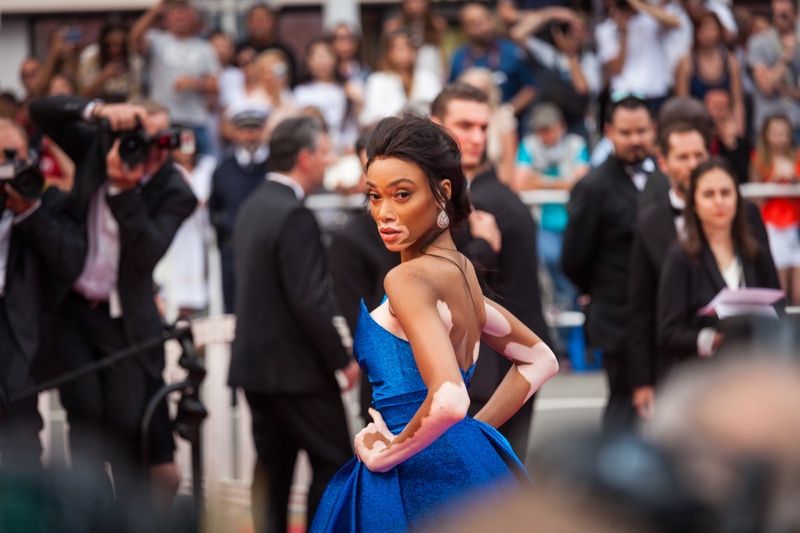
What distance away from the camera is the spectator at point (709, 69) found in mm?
10047

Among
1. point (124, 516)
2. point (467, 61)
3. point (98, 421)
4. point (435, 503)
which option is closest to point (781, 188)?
point (467, 61)

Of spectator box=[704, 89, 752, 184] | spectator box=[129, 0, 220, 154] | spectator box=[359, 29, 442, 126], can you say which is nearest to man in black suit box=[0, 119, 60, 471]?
spectator box=[704, 89, 752, 184]

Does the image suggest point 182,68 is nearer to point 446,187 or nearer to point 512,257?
point 512,257

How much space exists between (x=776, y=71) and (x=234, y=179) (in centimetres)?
475

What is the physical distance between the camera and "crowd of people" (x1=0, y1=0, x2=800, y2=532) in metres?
3.00

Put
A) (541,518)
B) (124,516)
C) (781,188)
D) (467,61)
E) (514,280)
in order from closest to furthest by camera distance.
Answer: (541,518)
(124,516)
(514,280)
(781,188)
(467,61)

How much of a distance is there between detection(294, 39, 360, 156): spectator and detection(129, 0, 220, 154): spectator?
2.59 feet

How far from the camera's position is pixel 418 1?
11.0 meters

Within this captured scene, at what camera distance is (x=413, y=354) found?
294cm

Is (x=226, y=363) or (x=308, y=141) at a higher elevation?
(x=308, y=141)

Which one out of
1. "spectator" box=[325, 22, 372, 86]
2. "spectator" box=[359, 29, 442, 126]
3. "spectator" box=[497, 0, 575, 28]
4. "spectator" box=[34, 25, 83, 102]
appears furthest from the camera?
"spectator" box=[497, 0, 575, 28]

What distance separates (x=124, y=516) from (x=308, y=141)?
418 centimetres

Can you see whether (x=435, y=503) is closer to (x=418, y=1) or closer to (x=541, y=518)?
(x=541, y=518)

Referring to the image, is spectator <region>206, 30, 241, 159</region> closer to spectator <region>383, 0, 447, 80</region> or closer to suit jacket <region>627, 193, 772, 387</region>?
spectator <region>383, 0, 447, 80</region>
